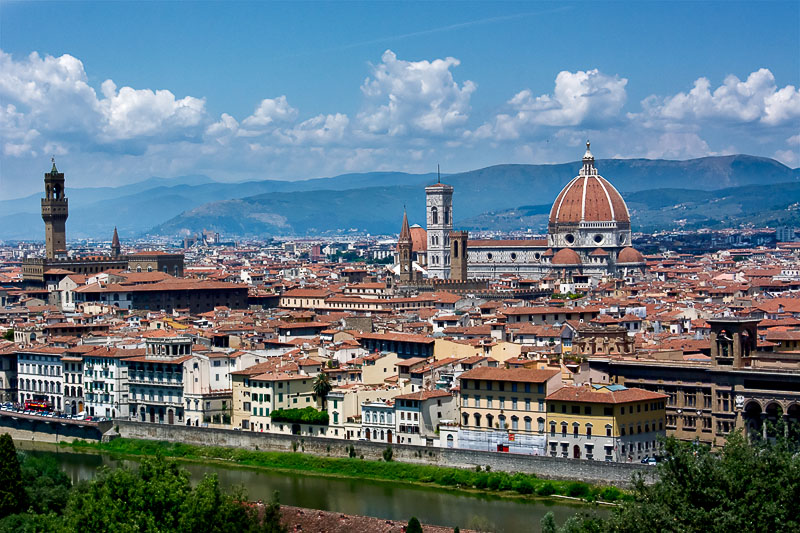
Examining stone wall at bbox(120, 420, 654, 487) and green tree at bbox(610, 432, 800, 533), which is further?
stone wall at bbox(120, 420, 654, 487)

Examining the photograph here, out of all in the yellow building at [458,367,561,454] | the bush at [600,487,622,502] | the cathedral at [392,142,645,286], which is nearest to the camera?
the bush at [600,487,622,502]

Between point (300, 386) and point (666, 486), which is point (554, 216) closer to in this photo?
point (300, 386)

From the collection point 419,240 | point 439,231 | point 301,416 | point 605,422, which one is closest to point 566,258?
point 439,231

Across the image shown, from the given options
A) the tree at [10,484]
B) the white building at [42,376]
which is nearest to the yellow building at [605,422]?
the tree at [10,484]

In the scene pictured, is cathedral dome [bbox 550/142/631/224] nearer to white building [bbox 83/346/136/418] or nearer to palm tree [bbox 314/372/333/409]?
white building [bbox 83/346/136/418]

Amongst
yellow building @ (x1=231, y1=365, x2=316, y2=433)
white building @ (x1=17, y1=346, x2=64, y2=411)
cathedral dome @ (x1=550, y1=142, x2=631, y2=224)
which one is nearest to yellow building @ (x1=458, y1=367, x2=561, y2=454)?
yellow building @ (x1=231, y1=365, x2=316, y2=433)

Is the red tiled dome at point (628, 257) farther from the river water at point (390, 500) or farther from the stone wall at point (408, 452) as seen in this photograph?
the river water at point (390, 500)

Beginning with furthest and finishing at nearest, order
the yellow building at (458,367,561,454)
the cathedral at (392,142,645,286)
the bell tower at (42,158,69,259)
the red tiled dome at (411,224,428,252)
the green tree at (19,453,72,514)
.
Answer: the red tiled dome at (411,224,428,252) → the cathedral at (392,142,645,286) → the bell tower at (42,158,69,259) → the yellow building at (458,367,561,454) → the green tree at (19,453,72,514)

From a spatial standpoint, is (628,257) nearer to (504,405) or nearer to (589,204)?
(589,204)
